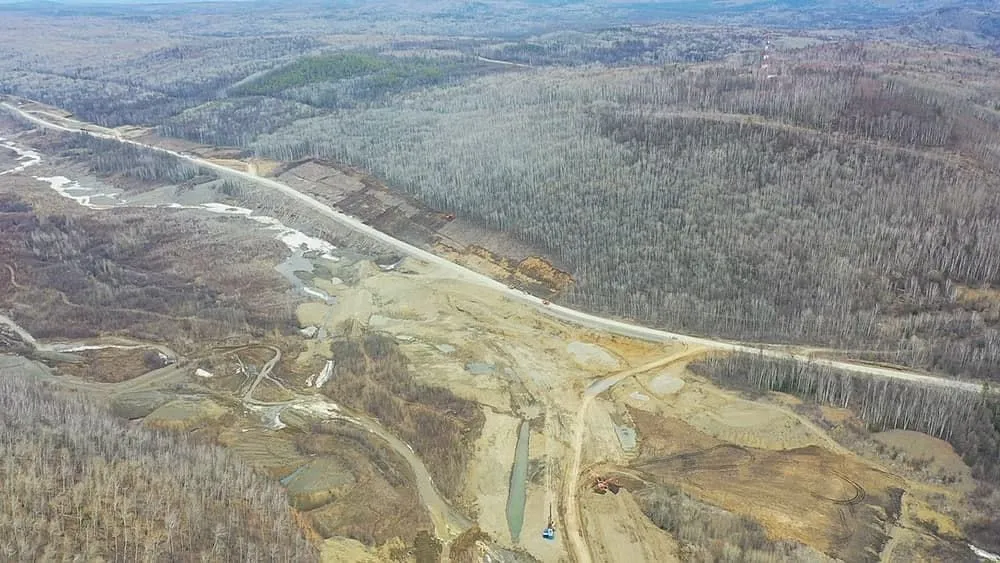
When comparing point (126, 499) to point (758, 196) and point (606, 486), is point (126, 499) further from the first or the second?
point (758, 196)

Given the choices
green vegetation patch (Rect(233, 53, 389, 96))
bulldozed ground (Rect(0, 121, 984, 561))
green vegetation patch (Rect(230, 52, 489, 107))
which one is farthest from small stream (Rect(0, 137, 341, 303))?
green vegetation patch (Rect(230, 52, 489, 107))

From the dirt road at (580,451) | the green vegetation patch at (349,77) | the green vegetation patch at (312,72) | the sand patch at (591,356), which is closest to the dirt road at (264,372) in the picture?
the sand patch at (591,356)

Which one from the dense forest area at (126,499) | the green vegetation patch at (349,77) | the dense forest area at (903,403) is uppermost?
the green vegetation patch at (349,77)

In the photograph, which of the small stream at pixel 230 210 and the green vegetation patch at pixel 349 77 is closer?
the small stream at pixel 230 210

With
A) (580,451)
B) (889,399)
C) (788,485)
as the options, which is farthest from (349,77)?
(788,485)

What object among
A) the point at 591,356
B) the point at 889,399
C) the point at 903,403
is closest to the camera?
the point at 903,403

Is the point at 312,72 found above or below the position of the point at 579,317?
above

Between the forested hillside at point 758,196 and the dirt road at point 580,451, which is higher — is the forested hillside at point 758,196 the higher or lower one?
the higher one

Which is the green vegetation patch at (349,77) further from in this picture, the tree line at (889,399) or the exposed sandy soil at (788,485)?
the exposed sandy soil at (788,485)
